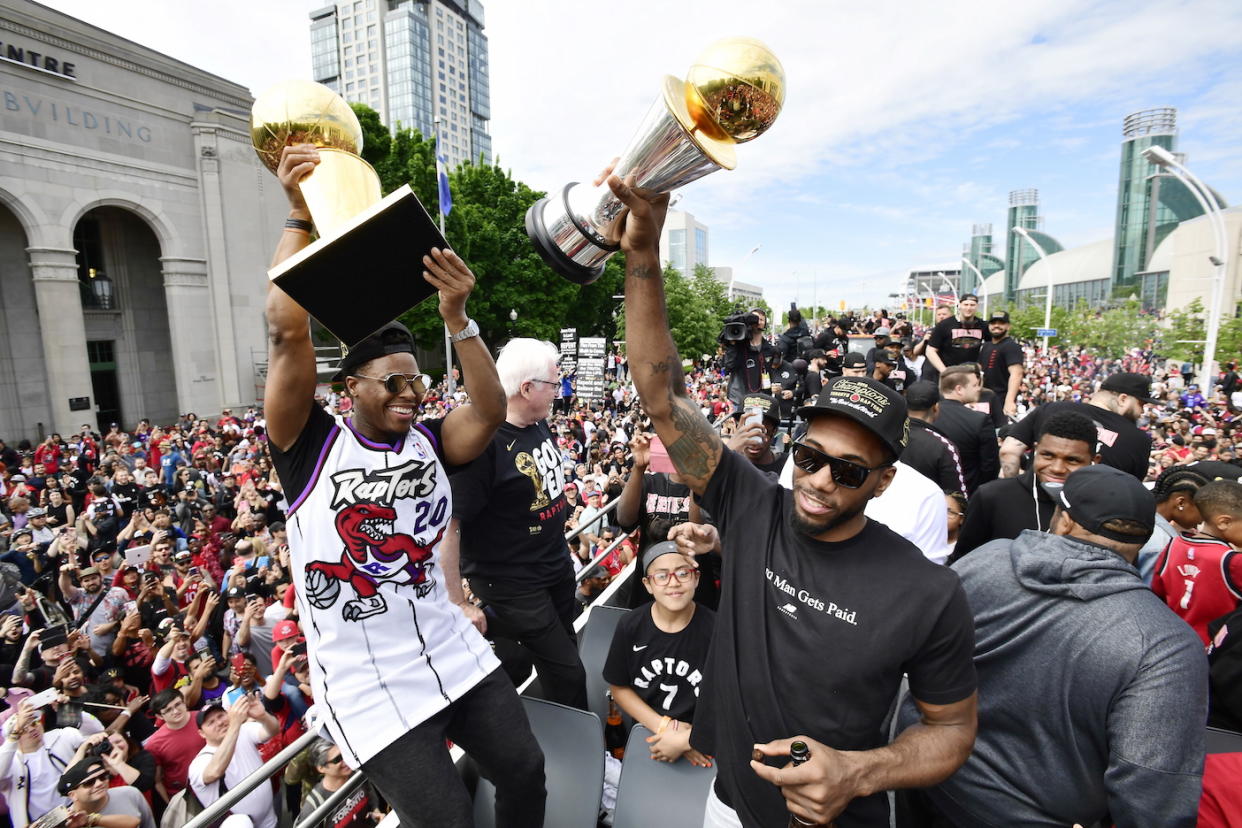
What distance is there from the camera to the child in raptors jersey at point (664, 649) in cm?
310

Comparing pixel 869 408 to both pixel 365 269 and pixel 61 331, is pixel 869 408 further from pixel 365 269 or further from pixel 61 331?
Result: pixel 61 331

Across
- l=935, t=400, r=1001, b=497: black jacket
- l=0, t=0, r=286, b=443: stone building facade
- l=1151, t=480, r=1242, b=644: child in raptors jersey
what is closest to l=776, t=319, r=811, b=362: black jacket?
l=935, t=400, r=1001, b=497: black jacket

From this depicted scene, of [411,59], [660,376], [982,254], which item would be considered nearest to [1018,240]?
[982,254]

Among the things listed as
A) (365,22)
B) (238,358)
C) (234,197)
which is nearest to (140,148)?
(234,197)

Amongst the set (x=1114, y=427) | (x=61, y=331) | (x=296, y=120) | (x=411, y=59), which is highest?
(x=411, y=59)

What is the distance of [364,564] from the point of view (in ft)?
6.74

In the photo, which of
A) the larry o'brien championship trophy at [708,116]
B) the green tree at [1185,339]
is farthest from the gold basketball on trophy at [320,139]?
the green tree at [1185,339]

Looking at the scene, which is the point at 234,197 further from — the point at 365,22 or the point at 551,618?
the point at 365,22

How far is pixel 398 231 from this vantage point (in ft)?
5.94

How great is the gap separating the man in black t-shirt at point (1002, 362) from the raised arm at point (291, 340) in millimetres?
7667

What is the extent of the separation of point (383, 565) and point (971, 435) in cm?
479

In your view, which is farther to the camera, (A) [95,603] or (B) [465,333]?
(A) [95,603]

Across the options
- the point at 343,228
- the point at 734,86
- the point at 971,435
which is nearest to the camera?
the point at 734,86

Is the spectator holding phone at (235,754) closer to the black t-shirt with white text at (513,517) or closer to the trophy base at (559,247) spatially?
the black t-shirt with white text at (513,517)
